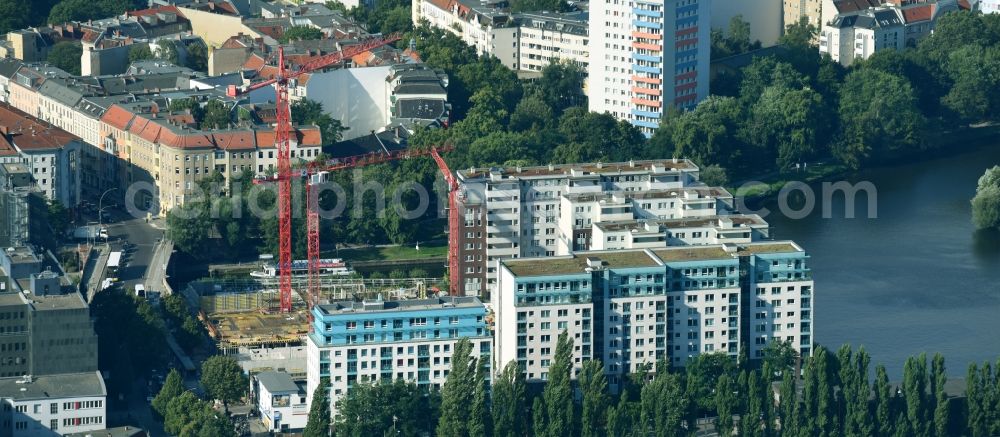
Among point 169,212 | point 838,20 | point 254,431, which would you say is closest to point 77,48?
point 169,212

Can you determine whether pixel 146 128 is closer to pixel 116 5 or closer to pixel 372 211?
pixel 372 211

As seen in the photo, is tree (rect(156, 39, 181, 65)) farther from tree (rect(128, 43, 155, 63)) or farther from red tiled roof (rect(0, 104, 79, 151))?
red tiled roof (rect(0, 104, 79, 151))

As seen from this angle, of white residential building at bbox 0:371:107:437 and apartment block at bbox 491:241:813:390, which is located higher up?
apartment block at bbox 491:241:813:390

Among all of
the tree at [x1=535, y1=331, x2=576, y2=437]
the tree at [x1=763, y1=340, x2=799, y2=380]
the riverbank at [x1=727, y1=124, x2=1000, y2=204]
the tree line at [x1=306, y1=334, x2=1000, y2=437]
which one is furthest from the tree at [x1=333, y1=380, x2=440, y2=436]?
the riverbank at [x1=727, y1=124, x2=1000, y2=204]

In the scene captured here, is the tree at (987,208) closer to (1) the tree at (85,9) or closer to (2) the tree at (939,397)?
(2) the tree at (939,397)

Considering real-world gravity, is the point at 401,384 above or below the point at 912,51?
below
